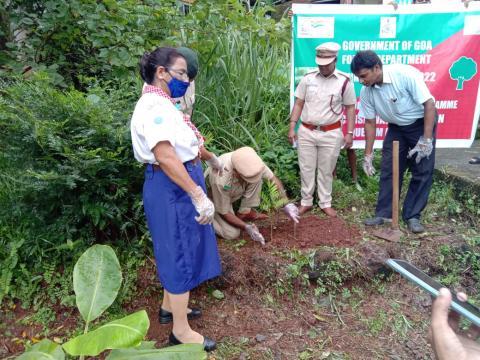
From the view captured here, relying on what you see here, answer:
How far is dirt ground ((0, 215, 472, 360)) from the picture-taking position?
2.75 m

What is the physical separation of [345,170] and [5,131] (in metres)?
3.60

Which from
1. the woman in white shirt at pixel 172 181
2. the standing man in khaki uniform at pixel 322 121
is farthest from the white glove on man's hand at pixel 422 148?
the woman in white shirt at pixel 172 181

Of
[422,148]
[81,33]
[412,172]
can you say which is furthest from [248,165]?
[81,33]

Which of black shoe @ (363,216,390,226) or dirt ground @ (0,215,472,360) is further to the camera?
black shoe @ (363,216,390,226)

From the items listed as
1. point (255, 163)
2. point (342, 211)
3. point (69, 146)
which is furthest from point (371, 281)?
point (69, 146)

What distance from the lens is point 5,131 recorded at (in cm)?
286

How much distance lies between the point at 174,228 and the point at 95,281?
509 mm

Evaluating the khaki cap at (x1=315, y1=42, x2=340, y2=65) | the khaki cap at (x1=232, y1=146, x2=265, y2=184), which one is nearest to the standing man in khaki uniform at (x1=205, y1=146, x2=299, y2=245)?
the khaki cap at (x1=232, y1=146, x2=265, y2=184)

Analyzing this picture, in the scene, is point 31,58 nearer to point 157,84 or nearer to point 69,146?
point 69,146

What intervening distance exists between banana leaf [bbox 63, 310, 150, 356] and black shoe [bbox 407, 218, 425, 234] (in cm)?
290

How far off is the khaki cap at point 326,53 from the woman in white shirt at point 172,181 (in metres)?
1.91

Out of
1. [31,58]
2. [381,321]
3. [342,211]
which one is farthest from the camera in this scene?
[342,211]

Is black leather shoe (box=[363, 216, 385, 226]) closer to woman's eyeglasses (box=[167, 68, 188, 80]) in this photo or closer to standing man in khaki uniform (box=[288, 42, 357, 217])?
standing man in khaki uniform (box=[288, 42, 357, 217])

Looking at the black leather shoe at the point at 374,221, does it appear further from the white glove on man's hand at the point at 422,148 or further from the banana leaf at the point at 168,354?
the banana leaf at the point at 168,354
